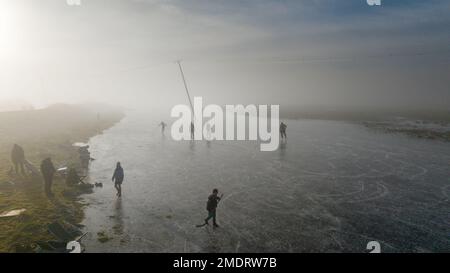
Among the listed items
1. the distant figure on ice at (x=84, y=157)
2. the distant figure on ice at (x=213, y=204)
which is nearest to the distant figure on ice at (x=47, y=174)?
the distant figure on ice at (x=84, y=157)

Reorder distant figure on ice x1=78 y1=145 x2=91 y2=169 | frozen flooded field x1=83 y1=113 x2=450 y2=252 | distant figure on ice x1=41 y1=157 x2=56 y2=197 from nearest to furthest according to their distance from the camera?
frozen flooded field x1=83 y1=113 x2=450 y2=252
distant figure on ice x1=41 y1=157 x2=56 y2=197
distant figure on ice x1=78 y1=145 x2=91 y2=169

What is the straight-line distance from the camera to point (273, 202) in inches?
706

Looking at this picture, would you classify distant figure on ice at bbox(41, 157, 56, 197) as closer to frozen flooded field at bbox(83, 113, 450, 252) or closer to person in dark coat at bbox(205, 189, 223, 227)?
frozen flooded field at bbox(83, 113, 450, 252)

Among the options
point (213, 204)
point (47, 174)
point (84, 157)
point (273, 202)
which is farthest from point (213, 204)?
point (84, 157)

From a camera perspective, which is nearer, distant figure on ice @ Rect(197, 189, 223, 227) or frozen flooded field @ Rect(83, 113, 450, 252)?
frozen flooded field @ Rect(83, 113, 450, 252)

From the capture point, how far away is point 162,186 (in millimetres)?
20797

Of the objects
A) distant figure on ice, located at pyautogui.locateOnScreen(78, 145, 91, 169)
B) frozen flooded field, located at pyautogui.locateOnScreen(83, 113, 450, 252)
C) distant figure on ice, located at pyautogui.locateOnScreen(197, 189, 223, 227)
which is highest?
distant figure on ice, located at pyautogui.locateOnScreen(78, 145, 91, 169)

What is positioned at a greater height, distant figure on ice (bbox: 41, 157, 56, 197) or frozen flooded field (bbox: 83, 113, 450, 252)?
distant figure on ice (bbox: 41, 157, 56, 197)

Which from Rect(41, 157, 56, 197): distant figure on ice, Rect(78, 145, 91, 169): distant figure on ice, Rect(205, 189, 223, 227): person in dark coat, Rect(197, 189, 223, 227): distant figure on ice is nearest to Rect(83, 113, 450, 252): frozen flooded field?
Rect(197, 189, 223, 227): distant figure on ice

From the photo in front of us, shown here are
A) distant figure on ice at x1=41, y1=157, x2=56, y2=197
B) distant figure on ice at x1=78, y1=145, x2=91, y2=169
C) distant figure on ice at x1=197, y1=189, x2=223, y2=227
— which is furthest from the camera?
distant figure on ice at x1=78, y1=145, x2=91, y2=169

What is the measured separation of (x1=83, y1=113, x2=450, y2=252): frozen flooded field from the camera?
42.3 ft

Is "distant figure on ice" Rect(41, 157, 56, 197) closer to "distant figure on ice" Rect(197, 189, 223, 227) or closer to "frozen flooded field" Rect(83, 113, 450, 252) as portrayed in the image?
"frozen flooded field" Rect(83, 113, 450, 252)

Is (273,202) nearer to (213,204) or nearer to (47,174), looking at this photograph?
(213,204)
